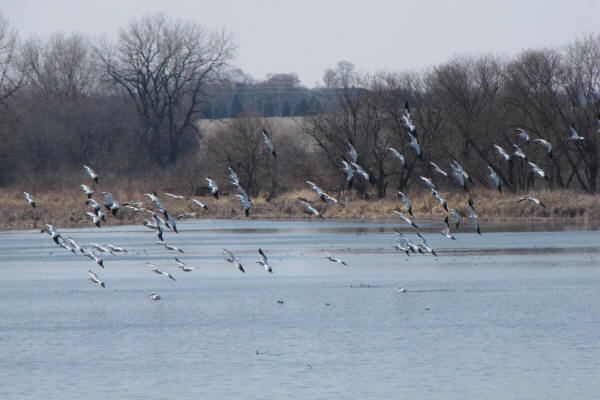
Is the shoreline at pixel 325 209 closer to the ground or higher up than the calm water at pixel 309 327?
higher up

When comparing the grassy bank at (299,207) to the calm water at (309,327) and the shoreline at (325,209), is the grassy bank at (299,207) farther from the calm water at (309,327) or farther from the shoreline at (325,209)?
the calm water at (309,327)

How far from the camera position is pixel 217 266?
28547 mm

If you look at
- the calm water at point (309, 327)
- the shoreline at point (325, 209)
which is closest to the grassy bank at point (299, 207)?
the shoreline at point (325, 209)

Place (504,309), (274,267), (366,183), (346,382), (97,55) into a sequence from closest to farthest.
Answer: (346,382) < (504,309) < (274,267) < (366,183) < (97,55)

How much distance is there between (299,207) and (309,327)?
31.2 metres

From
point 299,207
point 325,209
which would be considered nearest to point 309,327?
point 325,209

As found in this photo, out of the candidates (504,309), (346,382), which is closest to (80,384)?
(346,382)

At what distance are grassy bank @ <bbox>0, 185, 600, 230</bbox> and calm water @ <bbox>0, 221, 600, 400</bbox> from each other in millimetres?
11109

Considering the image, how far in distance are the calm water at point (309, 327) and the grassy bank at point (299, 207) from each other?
11109 millimetres

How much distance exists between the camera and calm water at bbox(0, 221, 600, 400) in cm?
1377

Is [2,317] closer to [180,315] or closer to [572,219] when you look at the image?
[180,315]

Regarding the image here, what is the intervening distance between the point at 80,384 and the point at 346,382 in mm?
3618

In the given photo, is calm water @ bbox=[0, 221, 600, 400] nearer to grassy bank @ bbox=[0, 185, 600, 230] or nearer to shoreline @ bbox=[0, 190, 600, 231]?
shoreline @ bbox=[0, 190, 600, 231]

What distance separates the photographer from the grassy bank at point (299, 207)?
140 ft
